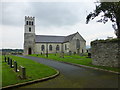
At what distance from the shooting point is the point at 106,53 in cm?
1264

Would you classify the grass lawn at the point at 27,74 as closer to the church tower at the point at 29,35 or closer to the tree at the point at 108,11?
the tree at the point at 108,11

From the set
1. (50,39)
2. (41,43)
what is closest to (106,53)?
(41,43)

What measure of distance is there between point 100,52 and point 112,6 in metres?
5.68

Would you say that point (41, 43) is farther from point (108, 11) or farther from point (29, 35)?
point (108, 11)

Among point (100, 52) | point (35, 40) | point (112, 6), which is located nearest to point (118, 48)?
point (100, 52)

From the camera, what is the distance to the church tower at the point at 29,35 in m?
52.3

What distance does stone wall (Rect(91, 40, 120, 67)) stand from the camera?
38.1 feet

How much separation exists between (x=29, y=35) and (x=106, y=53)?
4501cm

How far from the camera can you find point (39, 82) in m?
6.94

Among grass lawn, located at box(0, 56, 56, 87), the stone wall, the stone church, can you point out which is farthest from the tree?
the stone church

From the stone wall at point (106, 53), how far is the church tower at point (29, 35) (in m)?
41.9

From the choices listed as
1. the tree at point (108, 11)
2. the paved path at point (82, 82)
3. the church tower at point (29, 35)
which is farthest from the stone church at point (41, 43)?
the paved path at point (82, 82)

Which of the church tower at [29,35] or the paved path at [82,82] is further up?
the church tower at [29,35]

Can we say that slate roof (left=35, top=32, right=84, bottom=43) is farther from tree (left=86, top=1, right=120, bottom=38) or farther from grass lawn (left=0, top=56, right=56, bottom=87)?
grass lawn (left=0, top=56, right=56, bottom=87)
